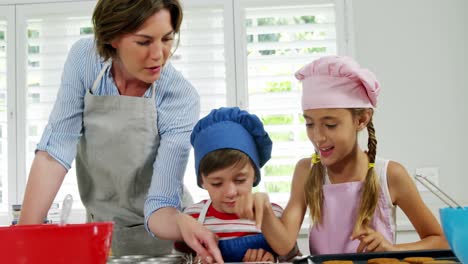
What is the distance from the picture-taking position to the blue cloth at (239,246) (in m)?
1.42

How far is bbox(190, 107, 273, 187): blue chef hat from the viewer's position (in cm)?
138

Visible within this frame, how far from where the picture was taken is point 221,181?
1408mm

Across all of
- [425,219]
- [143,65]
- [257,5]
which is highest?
[257,5]

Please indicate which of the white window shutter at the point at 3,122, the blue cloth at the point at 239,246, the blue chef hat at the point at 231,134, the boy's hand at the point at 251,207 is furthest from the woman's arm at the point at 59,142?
the white window shutter at the point at 3,122

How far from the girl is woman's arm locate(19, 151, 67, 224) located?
51cm

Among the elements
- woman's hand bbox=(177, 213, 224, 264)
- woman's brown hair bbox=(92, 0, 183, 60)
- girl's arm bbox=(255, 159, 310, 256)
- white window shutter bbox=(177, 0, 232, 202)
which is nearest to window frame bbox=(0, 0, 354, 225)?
white window shutter bbox=(177, 0, 232, 202)

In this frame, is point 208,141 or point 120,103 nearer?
point 208,141

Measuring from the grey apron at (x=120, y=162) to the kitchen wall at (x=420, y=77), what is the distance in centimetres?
156

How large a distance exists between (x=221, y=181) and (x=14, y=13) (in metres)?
2.34

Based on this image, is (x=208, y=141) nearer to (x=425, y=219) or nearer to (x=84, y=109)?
(x=84, y=109)

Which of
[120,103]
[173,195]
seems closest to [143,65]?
[120,103]

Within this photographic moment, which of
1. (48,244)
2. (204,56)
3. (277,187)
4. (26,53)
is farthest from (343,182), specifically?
(26,53)

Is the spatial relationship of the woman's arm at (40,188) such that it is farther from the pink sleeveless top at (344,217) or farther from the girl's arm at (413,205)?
the girl's arm at (413,205)

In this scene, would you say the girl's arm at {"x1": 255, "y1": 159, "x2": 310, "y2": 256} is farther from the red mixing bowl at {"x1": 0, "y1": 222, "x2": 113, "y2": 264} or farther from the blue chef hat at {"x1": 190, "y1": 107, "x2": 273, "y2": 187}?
the red mixing bowl at {"x1": 0, "y1": 222, "x2": 113, "y2": 264}
